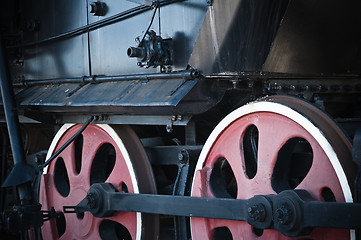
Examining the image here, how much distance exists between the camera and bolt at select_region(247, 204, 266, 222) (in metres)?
2.76

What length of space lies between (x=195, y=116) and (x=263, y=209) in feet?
2.48

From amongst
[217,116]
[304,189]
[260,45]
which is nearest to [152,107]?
[217,116]

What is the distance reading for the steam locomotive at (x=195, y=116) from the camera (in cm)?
274

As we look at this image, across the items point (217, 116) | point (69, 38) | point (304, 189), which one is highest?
point (69, 38)

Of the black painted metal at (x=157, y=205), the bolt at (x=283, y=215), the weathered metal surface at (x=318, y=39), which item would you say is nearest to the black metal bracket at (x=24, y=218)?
the black painted metal at (x=157, y=205)

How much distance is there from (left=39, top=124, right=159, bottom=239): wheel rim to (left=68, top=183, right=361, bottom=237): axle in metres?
0.12

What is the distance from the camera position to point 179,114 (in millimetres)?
3168

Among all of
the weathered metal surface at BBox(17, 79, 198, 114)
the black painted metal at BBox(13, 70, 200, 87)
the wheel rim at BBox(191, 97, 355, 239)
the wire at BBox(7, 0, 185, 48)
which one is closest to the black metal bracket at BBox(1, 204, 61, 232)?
the weathered metal surface at BBox(17, 79, 198, 114)

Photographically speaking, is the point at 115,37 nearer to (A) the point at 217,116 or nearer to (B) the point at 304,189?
(A) the point at 217,116

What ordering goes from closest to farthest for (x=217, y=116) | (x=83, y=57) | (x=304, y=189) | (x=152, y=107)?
(x=304, y=189), (x=152, y=107), (x=217, y=116), (x=83, y=57)

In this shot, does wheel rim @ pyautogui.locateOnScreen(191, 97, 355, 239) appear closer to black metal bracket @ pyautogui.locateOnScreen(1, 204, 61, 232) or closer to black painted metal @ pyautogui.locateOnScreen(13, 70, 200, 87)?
black painted metal @ pyautogui.locateOnScreen(13, 70, 200, 87)

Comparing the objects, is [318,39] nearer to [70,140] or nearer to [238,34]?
[238,34]

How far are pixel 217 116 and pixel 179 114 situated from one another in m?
0.32

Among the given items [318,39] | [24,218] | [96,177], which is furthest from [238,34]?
[24,218]
